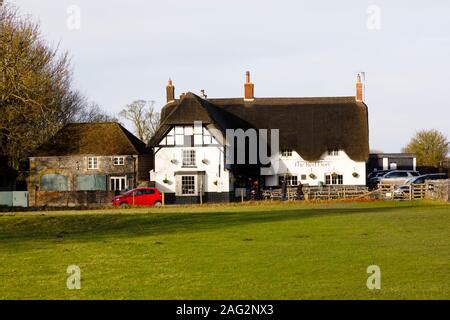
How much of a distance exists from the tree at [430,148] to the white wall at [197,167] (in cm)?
5165

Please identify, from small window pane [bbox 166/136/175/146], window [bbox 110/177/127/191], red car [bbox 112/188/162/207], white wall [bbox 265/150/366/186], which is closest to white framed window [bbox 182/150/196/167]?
small window pane [bbox 166/136/175/146]

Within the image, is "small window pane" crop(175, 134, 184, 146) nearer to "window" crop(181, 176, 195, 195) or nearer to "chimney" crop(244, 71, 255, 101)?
"window" crop(181, 176, 195, 195)

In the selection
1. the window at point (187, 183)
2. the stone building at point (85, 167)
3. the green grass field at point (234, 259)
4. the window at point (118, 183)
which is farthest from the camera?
the window at point (118, 183)

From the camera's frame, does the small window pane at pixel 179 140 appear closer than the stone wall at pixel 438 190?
No

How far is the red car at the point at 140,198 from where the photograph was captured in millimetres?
53688

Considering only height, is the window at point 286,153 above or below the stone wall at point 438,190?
above

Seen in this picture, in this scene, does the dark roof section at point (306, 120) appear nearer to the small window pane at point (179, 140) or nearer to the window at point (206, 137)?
the window at point (206, 137)

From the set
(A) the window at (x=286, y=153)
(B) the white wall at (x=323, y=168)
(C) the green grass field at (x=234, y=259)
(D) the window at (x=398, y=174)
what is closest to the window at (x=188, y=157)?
(B) the white wall at (x=323, y=168)

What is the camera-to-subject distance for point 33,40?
51.2 metres

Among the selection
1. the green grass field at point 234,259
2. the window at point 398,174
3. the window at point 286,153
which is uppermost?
the window at point 286,153

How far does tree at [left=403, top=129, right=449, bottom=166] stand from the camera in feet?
347

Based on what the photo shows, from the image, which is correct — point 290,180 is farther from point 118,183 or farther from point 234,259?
point 234,259

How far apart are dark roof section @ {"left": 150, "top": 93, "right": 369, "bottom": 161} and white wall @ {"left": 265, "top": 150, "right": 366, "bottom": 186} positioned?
66 centimetres
